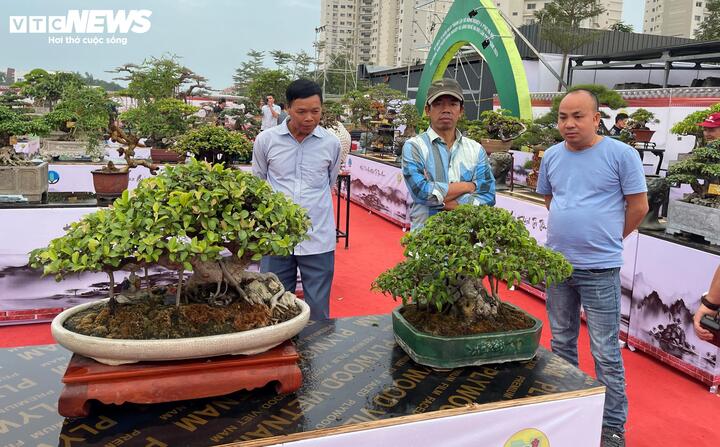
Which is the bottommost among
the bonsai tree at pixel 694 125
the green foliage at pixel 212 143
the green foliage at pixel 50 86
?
the green foliage at pixel 212 143

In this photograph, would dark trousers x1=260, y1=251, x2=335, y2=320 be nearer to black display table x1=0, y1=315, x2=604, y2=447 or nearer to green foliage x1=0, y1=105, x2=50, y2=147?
black display table x1=0, y1=315, x2=604, y2=447

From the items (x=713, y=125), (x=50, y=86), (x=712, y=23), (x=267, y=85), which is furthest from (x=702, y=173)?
(x=712, y=23)

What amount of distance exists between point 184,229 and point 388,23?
55.2m

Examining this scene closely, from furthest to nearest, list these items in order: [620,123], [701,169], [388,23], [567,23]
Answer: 1. [388,23]
2. [567,23]
3. [620,123]
4. [701,169]

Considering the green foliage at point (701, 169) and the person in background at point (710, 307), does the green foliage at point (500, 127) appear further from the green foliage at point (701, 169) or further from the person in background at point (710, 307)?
the person in background at point (710, 307)

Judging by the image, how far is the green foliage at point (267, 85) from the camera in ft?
28.3

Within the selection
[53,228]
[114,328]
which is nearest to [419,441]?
[114,328]

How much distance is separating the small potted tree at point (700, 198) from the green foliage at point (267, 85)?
22.4ft

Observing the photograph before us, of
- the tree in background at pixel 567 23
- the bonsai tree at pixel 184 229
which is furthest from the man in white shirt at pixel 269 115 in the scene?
the tree in background at pixel 567 23

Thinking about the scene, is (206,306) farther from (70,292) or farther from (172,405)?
(70,292)

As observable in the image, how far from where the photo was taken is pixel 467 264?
123 centimetres

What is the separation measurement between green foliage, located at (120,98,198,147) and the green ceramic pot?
14.2ft

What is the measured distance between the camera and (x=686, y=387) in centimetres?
262

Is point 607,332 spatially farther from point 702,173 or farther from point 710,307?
point 702,173
